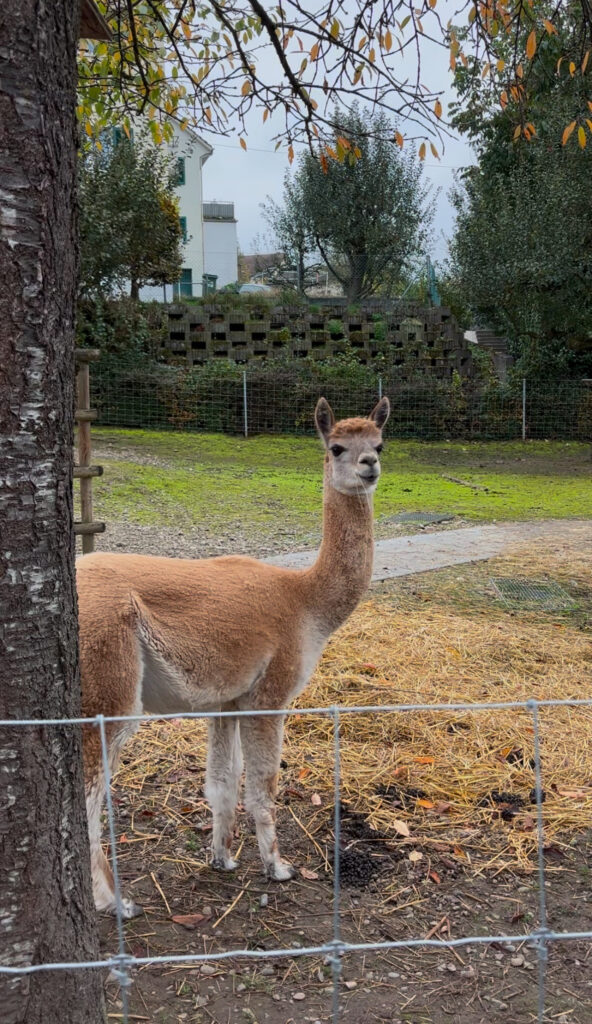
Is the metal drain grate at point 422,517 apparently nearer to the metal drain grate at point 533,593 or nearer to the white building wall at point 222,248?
the metal drain grate at point 533,593

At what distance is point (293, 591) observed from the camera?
3.81m

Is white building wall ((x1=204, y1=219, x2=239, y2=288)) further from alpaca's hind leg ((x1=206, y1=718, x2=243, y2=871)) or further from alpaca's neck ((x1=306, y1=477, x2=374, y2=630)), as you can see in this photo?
alpaca's hind leg ((x1=206, y1=718, x2=243, y2=871))

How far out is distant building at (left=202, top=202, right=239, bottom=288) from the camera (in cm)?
4062

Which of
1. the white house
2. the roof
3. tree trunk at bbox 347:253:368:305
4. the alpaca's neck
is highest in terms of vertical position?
the white house

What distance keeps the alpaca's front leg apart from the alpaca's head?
1143mm

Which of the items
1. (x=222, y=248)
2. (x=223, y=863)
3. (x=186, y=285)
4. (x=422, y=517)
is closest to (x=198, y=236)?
(x=186, y=285)

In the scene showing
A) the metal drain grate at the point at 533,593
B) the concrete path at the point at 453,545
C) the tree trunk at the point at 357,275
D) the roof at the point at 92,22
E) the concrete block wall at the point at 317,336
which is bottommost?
the metal drain grate at the point at 533,593

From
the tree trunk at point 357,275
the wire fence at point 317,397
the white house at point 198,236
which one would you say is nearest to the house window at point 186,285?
the white house at point 198,236

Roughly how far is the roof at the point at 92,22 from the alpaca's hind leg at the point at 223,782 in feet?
9.90

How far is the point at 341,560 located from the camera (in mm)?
3916

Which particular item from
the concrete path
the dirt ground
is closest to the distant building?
the concrete path

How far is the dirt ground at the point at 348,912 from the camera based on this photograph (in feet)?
9.30

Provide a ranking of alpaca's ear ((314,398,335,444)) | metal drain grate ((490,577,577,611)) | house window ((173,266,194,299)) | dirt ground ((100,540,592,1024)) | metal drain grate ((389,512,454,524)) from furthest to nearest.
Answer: house window ((173,266,194,299)) → metal drain grate ((389,512,454,524)) → metal drain grate ((490,577,577,611)) → alpaca's ear ((314,398,335,444)) → dirt ground ((100,540,592,1024))

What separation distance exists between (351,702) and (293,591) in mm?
1753
